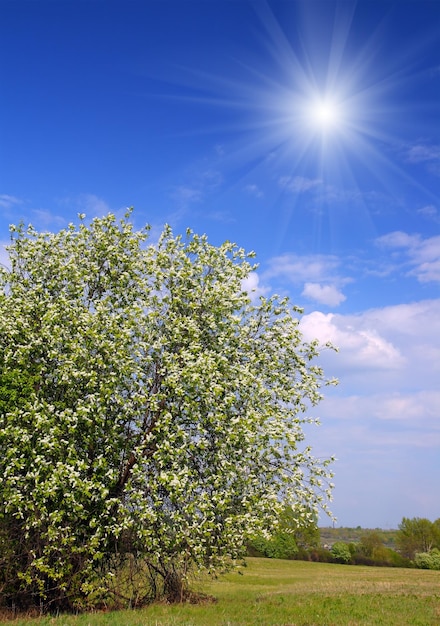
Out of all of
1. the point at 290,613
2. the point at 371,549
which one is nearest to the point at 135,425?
the point at 290,613

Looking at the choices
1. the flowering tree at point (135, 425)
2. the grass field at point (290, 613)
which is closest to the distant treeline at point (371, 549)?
the grass field at point (290, 613)

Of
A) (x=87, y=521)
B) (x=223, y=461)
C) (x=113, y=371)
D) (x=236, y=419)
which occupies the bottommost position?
(x=87, y=521)

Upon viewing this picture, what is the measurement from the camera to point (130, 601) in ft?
78.0

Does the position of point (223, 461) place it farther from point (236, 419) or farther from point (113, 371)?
point (113, 371)

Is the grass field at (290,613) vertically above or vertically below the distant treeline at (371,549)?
below

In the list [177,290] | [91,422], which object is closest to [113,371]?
[91,422]

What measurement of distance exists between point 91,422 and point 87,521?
13.6ft

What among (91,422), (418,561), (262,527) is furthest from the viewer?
(418,561)

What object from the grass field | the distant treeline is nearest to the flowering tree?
the grass field

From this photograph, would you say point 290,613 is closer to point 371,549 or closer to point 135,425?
point 135,425

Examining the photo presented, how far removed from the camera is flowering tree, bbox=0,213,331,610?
69.4 ft

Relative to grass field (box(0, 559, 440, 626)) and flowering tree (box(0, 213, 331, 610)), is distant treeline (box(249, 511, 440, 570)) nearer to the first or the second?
grass field (box(0, 559, 440, 626))

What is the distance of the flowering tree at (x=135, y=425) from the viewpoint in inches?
832

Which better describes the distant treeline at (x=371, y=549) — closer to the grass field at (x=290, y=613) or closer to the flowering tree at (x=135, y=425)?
the grass field at (x=290, y=613)
